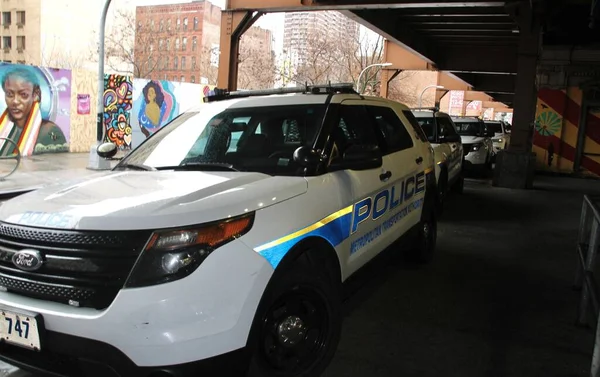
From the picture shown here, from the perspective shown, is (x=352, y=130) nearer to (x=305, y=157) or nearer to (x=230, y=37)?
(x=305, y=157)

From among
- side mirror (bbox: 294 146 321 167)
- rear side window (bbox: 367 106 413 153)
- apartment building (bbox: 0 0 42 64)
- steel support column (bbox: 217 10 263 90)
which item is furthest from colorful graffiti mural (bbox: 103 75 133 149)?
apartment building (bbox: 0 0 42 64)

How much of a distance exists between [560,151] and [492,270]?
554 inches

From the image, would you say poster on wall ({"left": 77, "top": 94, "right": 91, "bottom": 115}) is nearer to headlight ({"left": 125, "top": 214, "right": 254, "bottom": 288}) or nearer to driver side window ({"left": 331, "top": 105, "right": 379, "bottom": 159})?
driver side window ({"left": 331, "top": 105, "right": 379, "bottom": 159})

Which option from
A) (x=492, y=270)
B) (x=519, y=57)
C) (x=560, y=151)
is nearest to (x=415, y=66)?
(x=560, y=151)

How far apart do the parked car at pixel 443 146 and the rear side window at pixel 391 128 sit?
3.32 metres

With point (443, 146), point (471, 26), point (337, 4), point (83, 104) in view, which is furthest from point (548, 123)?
point (83, 104)

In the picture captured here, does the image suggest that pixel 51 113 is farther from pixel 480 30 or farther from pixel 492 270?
pixel 492 270

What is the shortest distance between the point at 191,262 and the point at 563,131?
59.4ft

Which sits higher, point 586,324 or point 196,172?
point 196,172

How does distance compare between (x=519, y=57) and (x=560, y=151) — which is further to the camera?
(x=560, y=151)

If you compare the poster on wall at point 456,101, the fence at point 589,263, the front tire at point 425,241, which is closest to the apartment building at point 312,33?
the poster on wall at point 456,101

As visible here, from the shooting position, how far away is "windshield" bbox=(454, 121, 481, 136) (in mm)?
15769

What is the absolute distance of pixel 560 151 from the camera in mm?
17719

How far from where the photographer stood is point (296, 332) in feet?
9.53
